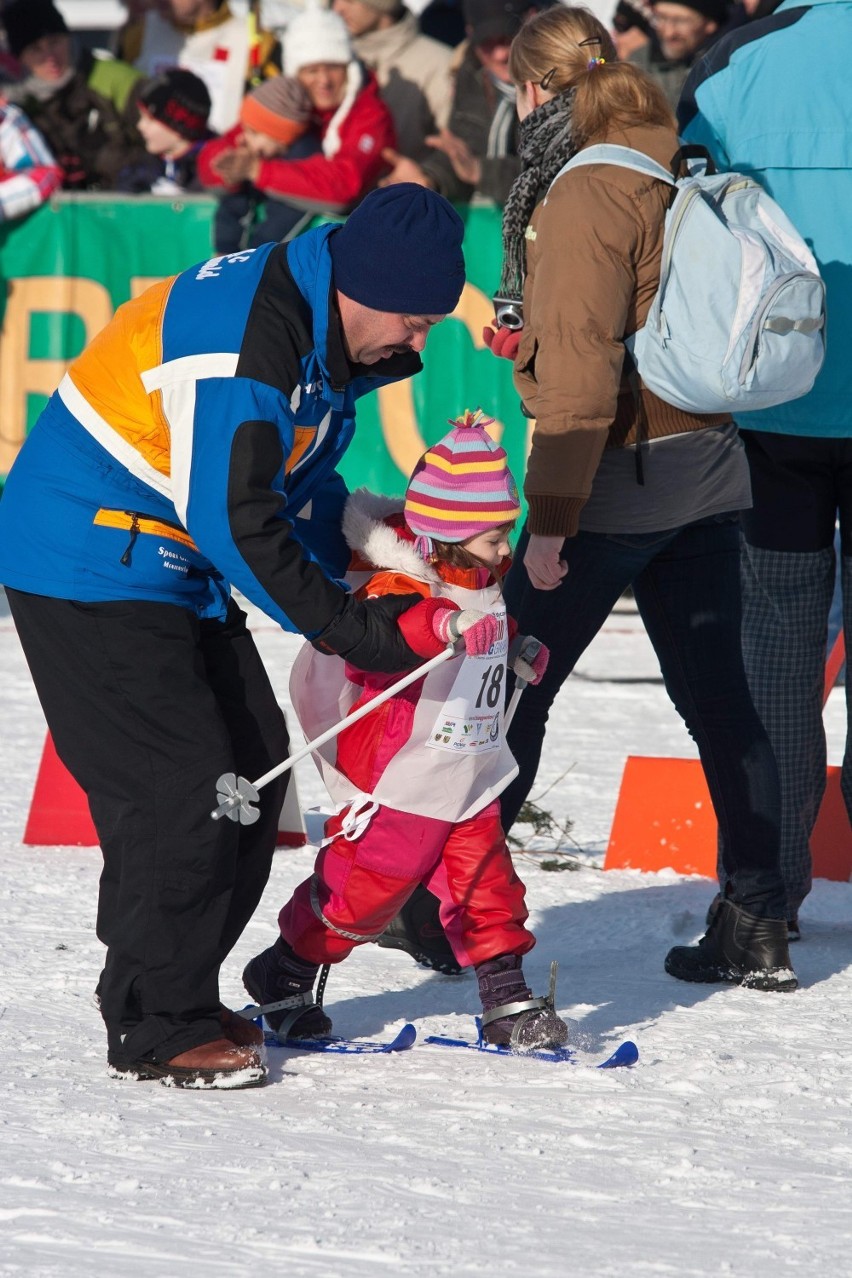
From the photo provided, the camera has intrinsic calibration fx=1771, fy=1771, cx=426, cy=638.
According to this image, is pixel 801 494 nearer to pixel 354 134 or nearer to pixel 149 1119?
pixel 149 1119

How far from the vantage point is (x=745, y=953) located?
161 inches

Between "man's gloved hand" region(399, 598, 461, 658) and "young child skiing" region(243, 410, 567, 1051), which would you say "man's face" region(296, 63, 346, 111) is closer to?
"young child skiing" region(243, 410, 567, 1051)

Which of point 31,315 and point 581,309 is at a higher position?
point 581,309

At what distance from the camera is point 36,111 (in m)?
10.3

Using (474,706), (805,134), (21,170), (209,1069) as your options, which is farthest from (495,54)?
(209,1069)

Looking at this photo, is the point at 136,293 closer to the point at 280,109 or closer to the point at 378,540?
the point at 280,109

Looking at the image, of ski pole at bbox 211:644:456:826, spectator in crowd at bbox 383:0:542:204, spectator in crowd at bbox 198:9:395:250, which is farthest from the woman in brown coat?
spectator in crowd at bbox 198:9:395:250

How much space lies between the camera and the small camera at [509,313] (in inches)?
155

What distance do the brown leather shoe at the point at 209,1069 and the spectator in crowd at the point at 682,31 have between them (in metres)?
6.32

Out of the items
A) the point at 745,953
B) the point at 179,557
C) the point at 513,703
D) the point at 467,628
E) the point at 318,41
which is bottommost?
the point at 745,953

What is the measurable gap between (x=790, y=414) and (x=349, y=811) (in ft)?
4.64

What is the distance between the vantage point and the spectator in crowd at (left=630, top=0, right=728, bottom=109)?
8492 mm

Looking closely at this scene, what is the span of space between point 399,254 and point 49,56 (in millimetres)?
7957

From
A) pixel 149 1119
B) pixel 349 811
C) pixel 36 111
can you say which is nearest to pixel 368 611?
pixel 349 811
